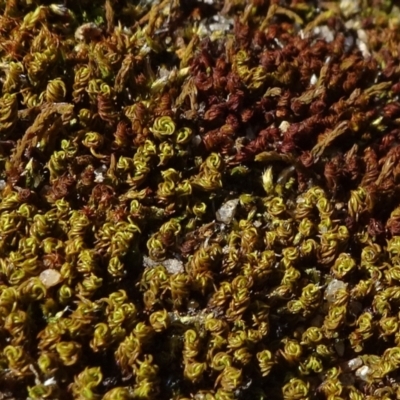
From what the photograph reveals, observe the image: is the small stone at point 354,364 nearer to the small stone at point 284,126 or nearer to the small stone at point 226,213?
the small stone at point 226,213

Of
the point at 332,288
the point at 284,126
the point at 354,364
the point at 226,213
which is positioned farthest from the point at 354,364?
the point at 284,126

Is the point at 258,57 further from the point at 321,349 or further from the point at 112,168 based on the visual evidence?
the point at 321,349

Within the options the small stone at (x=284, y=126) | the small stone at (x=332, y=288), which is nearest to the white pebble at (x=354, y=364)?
the small stone at (x=332, y=288)

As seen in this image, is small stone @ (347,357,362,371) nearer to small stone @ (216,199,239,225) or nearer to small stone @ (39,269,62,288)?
small stone @ (216,199,239,225)

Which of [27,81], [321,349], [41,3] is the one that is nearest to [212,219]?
[321,349]

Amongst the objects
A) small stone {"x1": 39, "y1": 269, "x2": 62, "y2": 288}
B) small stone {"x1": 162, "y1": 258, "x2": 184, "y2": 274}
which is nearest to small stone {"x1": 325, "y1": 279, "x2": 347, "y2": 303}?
small stone {"x1": 162, "y1": 258, "x2": 184, "y2": 274}

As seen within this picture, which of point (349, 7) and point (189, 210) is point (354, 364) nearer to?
point (189, 210)

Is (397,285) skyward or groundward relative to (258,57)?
groundward

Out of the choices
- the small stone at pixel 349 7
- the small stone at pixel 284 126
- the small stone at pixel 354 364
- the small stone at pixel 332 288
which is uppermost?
the small stone at pixel 349 7
